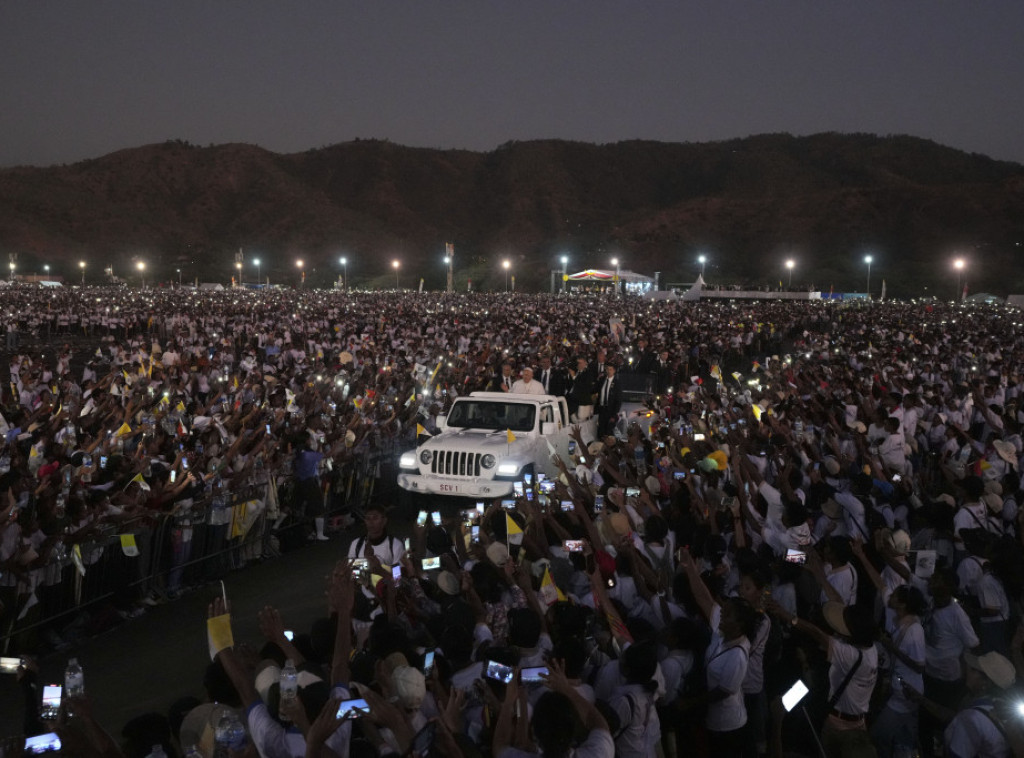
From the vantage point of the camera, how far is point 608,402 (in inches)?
595

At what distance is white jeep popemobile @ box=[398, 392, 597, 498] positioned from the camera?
10.9 m

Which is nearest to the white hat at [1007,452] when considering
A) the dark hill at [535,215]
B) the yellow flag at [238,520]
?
the yellow flag at [238,520]

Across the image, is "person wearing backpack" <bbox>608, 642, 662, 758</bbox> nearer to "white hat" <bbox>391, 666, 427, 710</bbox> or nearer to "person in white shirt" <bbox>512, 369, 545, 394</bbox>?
"white hat" <bbox>391, 666, 427, 710</bbox>

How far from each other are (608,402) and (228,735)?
11938 mm

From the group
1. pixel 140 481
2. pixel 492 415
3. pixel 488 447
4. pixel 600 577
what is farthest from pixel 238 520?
pixel 600 577

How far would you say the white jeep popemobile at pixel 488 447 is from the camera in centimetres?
1092

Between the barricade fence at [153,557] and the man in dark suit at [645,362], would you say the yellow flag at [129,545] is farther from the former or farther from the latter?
the man in dark suit at [645,362]

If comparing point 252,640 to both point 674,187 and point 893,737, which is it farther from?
point 674,187

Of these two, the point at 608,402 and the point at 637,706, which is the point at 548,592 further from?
the point at 608,402

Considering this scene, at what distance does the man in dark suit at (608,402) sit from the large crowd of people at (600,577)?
0.04m

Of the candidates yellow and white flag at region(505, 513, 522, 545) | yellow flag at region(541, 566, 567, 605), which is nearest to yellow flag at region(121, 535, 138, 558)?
yellow and white flag at region(505, 513, 522, 545)

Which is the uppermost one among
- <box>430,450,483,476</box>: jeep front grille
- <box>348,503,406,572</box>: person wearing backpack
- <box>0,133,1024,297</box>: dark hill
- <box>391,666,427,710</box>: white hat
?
<box>0,133,1024,297</box>: dark hill

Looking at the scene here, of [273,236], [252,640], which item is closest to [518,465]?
[252,640]

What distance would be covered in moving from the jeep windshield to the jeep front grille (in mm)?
1085
